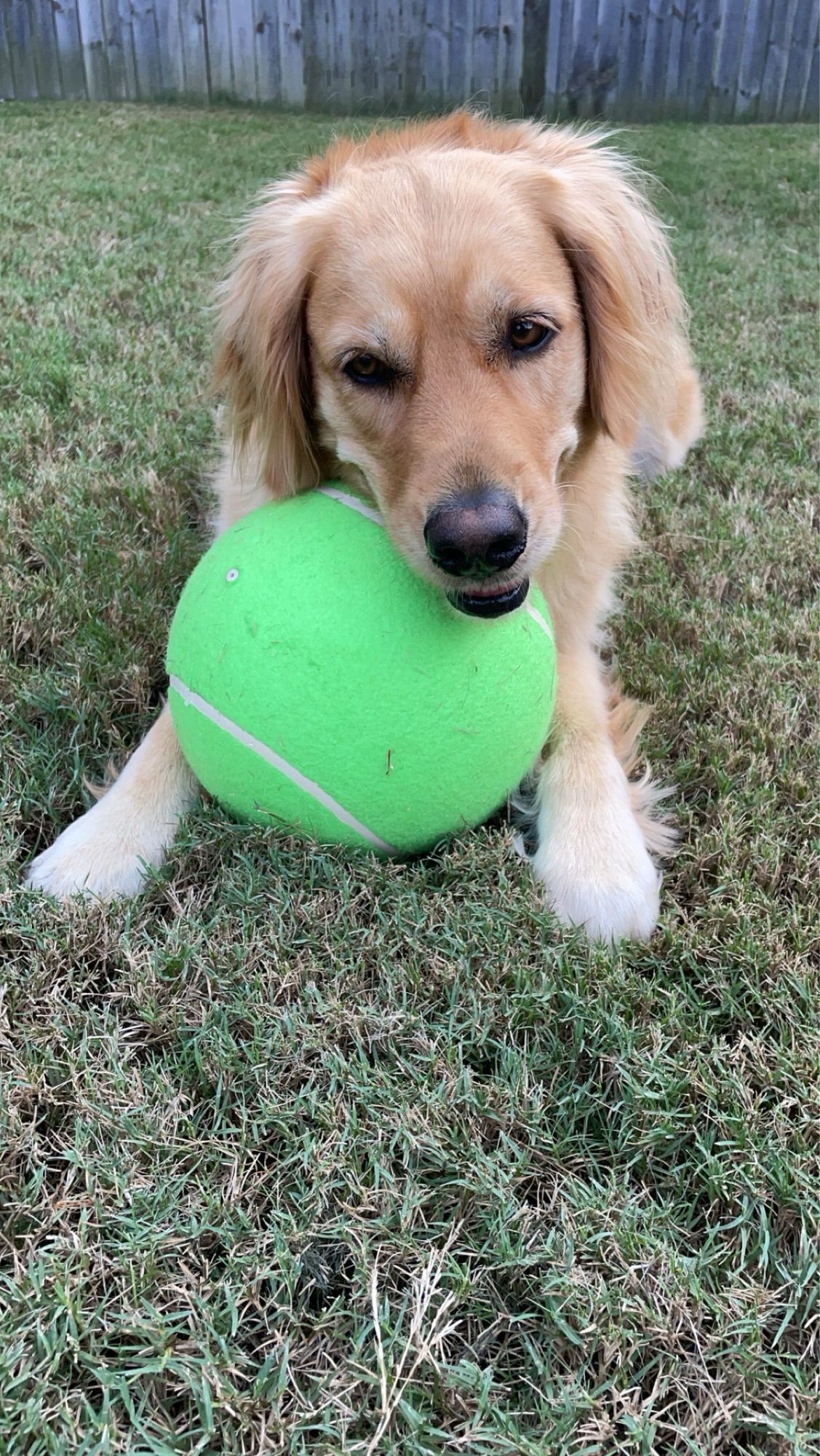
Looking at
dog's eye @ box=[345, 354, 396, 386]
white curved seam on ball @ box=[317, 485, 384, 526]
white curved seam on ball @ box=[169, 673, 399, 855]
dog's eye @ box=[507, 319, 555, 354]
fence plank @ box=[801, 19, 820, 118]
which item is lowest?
white curved seam on ball @ box=[169, 673, 399, 855]

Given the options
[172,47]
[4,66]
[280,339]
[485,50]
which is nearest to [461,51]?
[485,50]

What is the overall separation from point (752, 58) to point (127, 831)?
12.8 m

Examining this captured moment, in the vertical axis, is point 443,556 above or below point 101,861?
above

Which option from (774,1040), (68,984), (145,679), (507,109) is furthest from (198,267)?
(507,109)

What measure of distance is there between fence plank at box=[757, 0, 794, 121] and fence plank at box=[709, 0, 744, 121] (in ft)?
1.06

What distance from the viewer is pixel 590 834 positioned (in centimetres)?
210

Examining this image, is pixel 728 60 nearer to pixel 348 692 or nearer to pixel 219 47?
pixel 219 47

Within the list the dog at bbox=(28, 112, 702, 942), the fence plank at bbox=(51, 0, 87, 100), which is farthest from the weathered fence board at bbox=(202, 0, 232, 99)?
the dog at bbox=(28, 112, 702, 942)

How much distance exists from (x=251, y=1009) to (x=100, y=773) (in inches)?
34.8

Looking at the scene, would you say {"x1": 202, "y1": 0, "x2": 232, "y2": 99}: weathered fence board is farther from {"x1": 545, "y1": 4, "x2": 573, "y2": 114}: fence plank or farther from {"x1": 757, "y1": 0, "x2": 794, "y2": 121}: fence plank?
{"x1": 757, "y1": 0, "x2": 794, "y2": 121}: fence plank

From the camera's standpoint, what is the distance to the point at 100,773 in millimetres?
2395

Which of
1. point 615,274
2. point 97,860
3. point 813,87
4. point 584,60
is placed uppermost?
point 584,60

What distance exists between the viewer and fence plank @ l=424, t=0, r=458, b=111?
11.1 metres

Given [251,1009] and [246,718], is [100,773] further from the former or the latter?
[251,1009]
